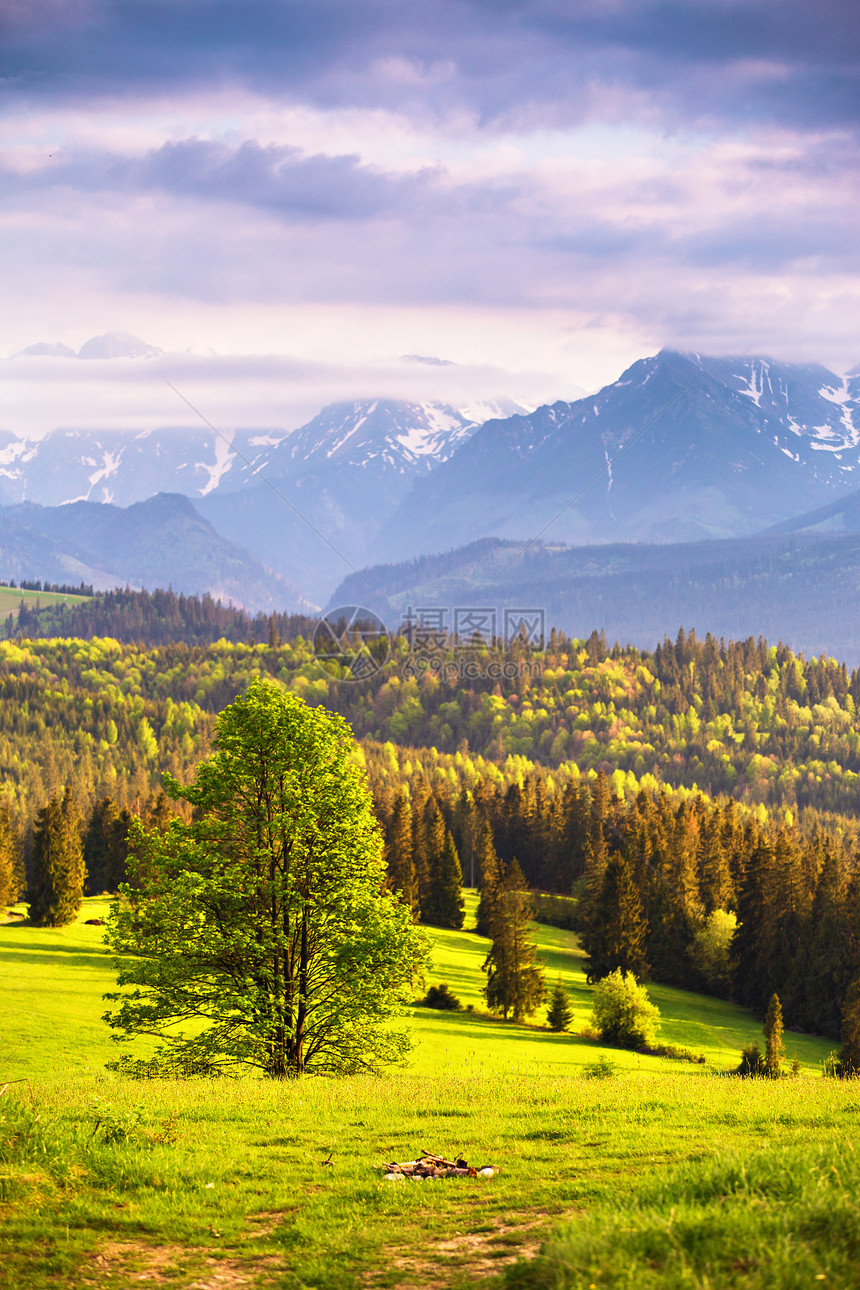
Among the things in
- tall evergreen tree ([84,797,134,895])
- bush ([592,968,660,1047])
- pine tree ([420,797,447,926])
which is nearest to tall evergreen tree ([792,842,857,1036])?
bush ([592,968,660,1047])

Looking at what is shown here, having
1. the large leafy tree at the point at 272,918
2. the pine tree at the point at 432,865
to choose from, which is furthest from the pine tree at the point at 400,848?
the large leafy tree at the point at 272,918

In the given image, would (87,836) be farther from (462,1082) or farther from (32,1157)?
(32,1157)

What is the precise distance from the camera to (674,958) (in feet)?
332

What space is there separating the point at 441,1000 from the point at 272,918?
47.2 m

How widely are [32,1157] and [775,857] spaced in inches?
3749

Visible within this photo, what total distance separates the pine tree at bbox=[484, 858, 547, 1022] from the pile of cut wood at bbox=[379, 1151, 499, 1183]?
5869cm

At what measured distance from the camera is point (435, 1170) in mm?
14445

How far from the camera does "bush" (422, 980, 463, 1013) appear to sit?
72.4m

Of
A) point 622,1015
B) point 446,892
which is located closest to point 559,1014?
point 622,1015

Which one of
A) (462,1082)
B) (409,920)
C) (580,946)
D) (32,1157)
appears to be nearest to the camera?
(32,1157)

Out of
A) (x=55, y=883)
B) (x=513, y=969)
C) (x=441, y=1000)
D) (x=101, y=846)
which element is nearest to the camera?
(x=441, y=1000)

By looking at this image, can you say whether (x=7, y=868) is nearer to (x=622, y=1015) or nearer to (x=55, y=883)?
(x=55, y=883)

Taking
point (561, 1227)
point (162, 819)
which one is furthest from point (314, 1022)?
point (162, 819)

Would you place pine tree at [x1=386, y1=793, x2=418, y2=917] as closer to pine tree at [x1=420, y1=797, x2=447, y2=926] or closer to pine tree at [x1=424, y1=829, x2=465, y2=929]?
pine tree at [x1=420, y1=797, x2=447, y2=926]
